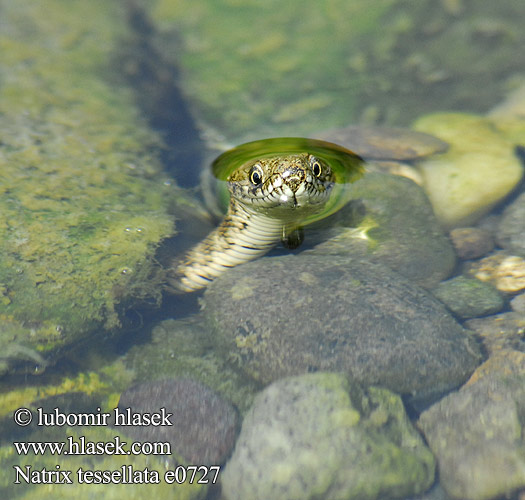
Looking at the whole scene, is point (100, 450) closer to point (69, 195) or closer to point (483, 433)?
point (69, 195)

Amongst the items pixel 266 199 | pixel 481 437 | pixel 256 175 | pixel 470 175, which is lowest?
pixel 481 437

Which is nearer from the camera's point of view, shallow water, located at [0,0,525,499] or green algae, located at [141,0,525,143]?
shallow water, located at [0,0,525,499]

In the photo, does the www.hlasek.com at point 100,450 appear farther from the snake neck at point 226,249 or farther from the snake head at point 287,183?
the snake head at point 287,183

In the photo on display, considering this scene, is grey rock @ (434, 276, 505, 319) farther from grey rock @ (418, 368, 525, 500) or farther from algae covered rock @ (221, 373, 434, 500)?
algae covered rock @ (221, 373, 434, 500)

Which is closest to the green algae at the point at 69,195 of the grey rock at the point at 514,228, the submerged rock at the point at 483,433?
the submerged rock at the point at 483,433

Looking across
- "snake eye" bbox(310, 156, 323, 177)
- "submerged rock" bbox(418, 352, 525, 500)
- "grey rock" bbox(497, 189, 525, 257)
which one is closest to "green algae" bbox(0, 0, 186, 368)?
"snake eye" bbox(310, 156, 323, 177)

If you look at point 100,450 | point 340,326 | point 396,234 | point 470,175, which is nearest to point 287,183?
point 340,326

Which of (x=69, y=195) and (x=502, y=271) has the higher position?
(x=69, y=195)
